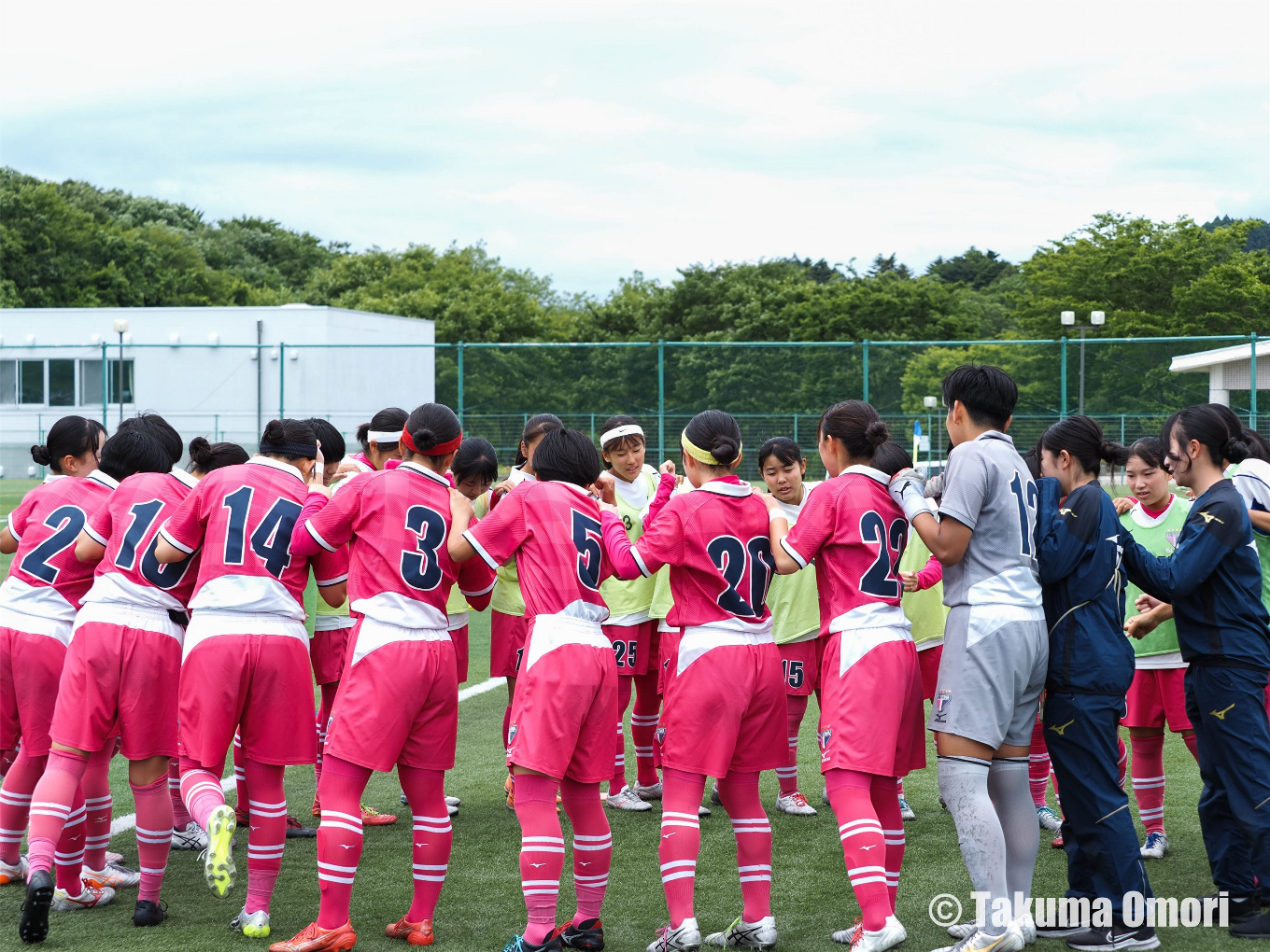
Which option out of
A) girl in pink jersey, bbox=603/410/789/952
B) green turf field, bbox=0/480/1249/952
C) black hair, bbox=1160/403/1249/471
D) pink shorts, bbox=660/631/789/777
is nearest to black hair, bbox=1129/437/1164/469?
black hair, bbox=1160/403/1249/471

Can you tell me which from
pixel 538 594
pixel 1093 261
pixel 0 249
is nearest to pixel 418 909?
pixel 538 594

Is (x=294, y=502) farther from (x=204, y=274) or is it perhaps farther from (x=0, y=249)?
(x=204, y=274)

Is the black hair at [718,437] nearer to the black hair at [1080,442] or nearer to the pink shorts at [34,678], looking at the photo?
the black hair at [1080,442]

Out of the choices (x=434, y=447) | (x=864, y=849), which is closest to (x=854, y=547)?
(x=864, y=849)

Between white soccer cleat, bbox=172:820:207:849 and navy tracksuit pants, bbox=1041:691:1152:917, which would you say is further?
white soccer cleat, bbox=172:820:207:849

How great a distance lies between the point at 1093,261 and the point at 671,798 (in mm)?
38350

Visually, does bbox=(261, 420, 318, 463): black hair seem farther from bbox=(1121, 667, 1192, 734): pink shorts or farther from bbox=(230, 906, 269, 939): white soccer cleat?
bbox=(1121, 667, 1192, 734): pink shorts

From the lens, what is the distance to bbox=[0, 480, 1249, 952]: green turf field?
4.22 meters

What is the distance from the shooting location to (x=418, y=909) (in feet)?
13.7

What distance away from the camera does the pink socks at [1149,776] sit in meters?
5.09

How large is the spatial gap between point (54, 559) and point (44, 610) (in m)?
0.21

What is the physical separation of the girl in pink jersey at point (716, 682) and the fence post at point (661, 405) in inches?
518

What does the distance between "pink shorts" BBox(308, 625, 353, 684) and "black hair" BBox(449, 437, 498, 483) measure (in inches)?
40.0

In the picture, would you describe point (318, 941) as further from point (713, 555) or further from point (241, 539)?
point (713, 555)
